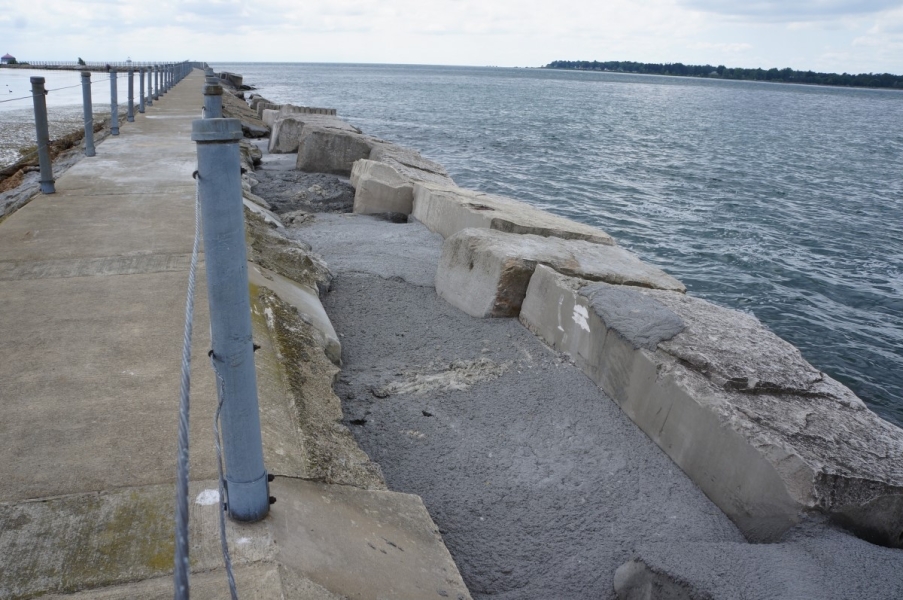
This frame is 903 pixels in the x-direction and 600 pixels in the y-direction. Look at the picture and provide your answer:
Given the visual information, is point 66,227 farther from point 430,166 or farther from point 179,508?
point 430,166

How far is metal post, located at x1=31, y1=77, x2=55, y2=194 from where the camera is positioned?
6.11 m

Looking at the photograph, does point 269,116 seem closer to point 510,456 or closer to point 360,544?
point 510,456

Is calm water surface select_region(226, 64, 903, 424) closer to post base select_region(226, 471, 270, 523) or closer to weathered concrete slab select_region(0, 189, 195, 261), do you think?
post base select_region(226, 471, 270, 523)

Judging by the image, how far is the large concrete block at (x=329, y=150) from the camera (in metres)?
12.3

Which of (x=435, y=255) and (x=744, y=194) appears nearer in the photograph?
(x=435, y=255)

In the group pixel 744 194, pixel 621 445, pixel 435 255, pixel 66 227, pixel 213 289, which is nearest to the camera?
pixel 213 289

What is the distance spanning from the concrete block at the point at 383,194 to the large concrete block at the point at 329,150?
116 inches

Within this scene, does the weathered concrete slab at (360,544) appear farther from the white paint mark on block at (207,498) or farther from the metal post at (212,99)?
the metal post at (212,99)

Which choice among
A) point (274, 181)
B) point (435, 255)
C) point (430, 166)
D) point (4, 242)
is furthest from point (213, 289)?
point (430, 166)

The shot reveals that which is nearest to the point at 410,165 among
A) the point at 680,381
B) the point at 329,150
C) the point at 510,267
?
the point at 329,150

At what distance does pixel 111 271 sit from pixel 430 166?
8.16 m

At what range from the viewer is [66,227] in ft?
17.7

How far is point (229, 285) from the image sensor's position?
1802mm

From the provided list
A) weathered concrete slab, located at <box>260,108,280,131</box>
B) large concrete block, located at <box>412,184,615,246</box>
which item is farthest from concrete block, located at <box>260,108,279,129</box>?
large concrete block, located at <box>412,184,615,246</box>
